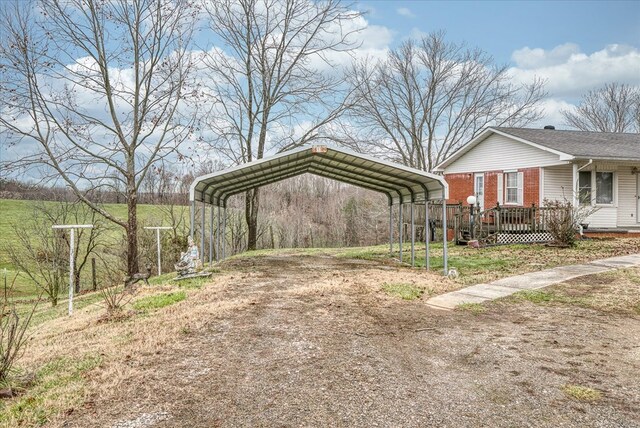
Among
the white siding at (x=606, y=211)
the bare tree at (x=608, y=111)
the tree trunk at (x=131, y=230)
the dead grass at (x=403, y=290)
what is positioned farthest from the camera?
the bare tree at (x=608, y=111)

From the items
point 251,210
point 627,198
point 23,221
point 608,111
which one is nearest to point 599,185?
point 627,198

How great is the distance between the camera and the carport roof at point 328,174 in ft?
33.3

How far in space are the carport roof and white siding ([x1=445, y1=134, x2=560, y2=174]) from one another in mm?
6319

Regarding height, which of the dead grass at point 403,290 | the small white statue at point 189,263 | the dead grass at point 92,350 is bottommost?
the dead grass at point 92,350

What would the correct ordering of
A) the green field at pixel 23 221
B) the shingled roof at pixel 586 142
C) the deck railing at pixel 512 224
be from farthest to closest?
the green field at pixel 23 221
the shingled roof at pixel 586 142
the deck railing at pixel 512 224

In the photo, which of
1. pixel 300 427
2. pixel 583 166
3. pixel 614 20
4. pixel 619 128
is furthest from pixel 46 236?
pixel 619 128

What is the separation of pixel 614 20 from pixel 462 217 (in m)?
12.3

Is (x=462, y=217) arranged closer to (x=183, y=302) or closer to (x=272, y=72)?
(x=272, y=72)

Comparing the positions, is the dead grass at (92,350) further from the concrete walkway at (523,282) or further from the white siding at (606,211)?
the white siding at (606,211)

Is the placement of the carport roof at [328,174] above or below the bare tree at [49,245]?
above

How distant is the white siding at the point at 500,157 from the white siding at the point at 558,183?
1.90 ft

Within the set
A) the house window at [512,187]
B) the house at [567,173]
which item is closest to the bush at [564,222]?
the house at [567,173]

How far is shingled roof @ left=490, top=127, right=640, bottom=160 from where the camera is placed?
16.0 m

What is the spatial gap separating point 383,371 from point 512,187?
16.0 meters
